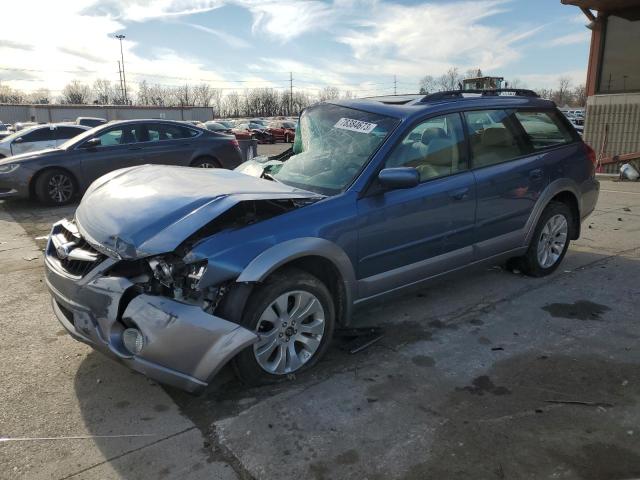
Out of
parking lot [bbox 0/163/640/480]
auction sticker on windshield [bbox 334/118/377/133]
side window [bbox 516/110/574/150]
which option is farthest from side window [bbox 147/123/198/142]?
side window [bbox 516/110/574/150]

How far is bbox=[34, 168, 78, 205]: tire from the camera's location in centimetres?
894

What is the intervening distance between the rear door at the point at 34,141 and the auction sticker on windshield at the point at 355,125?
36.2 ft

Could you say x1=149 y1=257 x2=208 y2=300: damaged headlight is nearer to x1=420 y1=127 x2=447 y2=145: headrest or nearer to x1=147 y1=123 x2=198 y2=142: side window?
x1=420 y1=127 x2=447 y2=145: headrest

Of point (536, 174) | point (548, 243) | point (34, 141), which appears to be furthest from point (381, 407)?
point (34, 141)

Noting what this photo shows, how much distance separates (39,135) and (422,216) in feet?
40.4

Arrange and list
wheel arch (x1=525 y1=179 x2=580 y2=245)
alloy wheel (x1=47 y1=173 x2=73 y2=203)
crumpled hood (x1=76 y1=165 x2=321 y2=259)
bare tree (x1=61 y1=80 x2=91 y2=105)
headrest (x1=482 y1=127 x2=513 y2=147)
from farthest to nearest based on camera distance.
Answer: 1. bare tree (x1=61 y1=80 x2=91 y2=105)
2. alloy wheel (x1=47 y1=173 x2=73 y2=203)
3. wheel arch (x1=525 y1=179 x2=580 y2=245)
4. headrest (x1=482 y1=127 x2=513 y2=147)
5. crumpled hood (x1=76 y1=165 x2=321 y2=259)

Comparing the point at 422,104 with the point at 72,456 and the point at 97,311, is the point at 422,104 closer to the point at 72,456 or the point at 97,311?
the point at 97,311

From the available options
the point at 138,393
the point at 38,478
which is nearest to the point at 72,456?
the point at 38,478

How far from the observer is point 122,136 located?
9.51m

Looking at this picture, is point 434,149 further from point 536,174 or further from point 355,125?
point 536,174

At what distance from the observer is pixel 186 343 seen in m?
2.68

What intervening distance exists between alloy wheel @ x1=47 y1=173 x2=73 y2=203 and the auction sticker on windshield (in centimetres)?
688

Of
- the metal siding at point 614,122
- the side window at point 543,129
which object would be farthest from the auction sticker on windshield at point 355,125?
the metal siding at point 614,122

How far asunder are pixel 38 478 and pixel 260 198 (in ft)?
5.95
